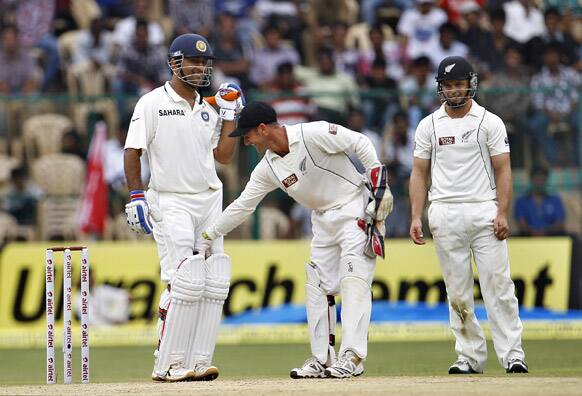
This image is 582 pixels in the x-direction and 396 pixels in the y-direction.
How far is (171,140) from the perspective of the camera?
8.30 meters

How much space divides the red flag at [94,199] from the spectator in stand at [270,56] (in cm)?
265

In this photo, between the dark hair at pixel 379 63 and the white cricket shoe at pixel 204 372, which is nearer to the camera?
the white cricket shoe at pixel 204 372

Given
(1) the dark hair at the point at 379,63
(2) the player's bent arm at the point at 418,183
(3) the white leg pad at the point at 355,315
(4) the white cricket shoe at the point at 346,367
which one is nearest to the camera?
(4) the white cricket shoe at the point at 346,367

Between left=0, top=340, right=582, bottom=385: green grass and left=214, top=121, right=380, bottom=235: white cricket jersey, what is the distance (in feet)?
4.71

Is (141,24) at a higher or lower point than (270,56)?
higher

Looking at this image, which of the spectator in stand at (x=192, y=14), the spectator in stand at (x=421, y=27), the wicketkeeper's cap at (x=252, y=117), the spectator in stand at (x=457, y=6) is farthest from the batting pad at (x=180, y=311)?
the spectator in stand at (x=457, y=6)

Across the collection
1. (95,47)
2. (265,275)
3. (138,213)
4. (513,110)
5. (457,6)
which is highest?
(457,6)

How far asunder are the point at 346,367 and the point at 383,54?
8233mm

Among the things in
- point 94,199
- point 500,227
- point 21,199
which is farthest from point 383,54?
point 500,227

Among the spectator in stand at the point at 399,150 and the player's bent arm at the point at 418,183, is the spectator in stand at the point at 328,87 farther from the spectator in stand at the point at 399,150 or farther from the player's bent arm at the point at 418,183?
the player's bent arm at the point at 418,183

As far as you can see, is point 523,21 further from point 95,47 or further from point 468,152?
point 468,152

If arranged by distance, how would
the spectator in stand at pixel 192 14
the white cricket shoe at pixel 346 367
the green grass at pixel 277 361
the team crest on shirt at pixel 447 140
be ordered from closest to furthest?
the white cricket shoe at pixel 346 367 → the team crest on shirt at pixel 447 140 → the green grass at pixel 277 361 → the spectator in stand at pixel 192 14

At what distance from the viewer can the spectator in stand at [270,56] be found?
15.7m

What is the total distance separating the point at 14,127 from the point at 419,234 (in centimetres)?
679
